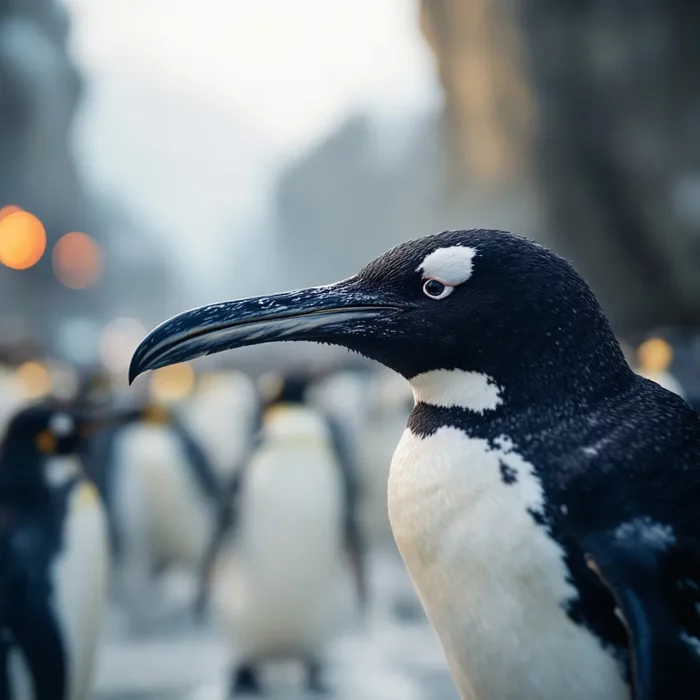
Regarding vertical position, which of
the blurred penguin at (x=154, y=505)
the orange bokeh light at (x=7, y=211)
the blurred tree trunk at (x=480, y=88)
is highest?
the orange bokeh light at (x=7, y=211)

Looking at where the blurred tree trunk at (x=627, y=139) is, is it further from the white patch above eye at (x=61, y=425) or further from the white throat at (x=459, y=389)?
the white throat at (x=459, y=389)

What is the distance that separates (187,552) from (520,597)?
3667 mm

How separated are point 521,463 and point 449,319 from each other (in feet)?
0.61

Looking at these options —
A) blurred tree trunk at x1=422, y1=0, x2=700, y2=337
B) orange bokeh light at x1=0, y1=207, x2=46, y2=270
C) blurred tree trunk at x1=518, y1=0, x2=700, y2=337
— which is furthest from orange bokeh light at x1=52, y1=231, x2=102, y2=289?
blurred tree trunk at x1=518, y1=0, x2=700, y2=337

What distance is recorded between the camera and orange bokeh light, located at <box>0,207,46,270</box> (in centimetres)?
1611

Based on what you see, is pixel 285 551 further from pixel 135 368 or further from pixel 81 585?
pixel 135 368

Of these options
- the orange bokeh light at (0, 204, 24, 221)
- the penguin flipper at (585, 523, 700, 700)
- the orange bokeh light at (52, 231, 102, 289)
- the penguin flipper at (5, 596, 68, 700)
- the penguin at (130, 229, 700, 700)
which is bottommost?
the penguin flipper at (585, 523, 700, 700)

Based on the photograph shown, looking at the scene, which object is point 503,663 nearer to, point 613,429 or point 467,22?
point 613,429

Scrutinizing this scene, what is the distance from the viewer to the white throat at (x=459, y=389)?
96 centimetres

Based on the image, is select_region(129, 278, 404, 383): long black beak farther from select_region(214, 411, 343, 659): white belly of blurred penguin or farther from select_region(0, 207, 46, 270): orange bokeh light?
select_region(0, 207, 46, 270): orange bokeh light

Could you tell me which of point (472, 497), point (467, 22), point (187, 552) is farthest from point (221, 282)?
point (472, 497)

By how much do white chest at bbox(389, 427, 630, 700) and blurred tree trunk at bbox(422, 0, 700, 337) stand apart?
309 inches

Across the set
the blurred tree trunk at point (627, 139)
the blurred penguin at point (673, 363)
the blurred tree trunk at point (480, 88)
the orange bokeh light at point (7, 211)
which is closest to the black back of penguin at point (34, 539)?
the blurred penguin at point (673, 363)

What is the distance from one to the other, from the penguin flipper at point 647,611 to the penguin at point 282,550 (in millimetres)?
2037
